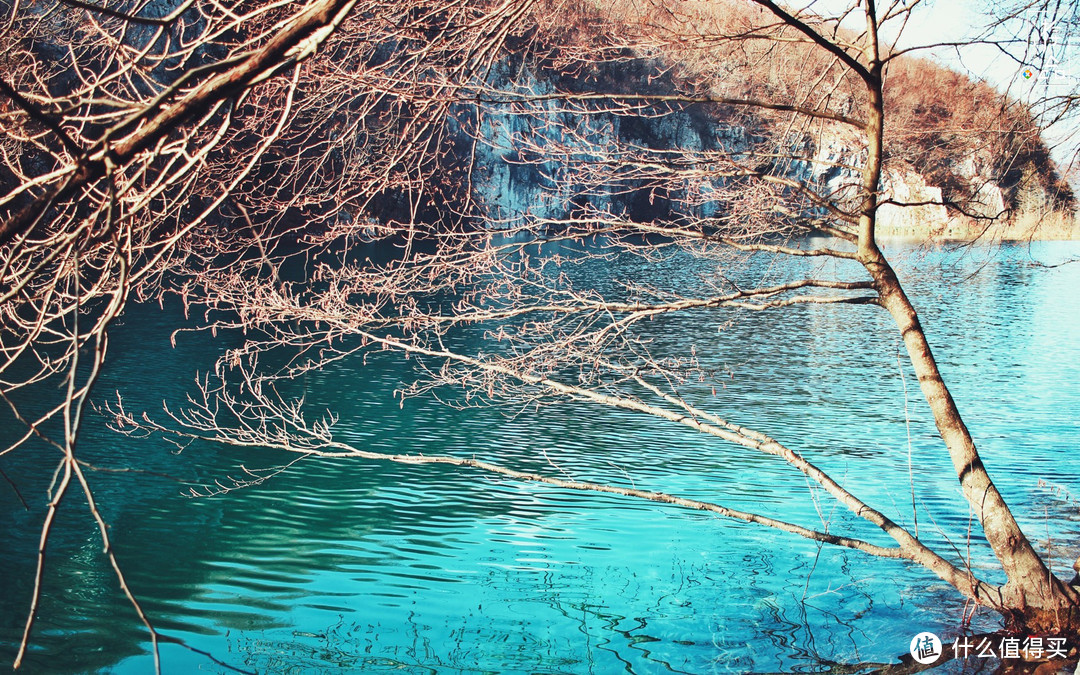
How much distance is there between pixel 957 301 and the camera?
933 inches

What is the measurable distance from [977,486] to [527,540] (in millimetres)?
3781

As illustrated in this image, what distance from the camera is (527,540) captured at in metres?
7.57

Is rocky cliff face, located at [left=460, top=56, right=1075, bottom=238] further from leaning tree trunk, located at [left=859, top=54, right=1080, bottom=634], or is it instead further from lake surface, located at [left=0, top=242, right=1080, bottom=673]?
lake surface, located at [left=0, top=242, right=1080, bottom=673]

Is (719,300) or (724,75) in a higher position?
(724,75)

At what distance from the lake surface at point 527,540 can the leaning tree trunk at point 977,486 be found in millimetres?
392

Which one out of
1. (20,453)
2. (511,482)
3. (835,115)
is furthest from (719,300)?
(20,453)

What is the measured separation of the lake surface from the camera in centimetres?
567

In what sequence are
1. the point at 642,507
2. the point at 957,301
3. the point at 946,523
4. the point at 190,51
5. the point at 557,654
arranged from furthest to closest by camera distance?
1. the point at 957,301
2. the point at 642,507
3. the point at 946,523
4. the point at 557,654
5. the point at 190,51

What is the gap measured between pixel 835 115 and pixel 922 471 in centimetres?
613

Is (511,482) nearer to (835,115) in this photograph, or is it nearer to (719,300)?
(719,300)

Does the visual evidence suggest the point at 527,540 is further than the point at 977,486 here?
Yes

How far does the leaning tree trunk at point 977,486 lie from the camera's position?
16.1 feet

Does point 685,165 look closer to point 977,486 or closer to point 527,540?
point 977,486

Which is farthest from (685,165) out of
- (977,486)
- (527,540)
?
(527,540)
